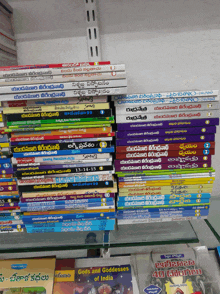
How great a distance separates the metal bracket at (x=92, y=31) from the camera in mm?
878

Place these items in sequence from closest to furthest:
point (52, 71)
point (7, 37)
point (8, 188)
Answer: point (52, 71) → point (8, 188) → point (7, 37)

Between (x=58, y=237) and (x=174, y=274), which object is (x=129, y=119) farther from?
(x=174, y=274)

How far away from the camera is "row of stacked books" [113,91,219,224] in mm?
706

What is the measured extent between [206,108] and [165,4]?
531 mm

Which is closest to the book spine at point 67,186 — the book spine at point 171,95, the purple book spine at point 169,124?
the purple book spine at point 169,124

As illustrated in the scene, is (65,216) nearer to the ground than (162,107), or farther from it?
nearer to the ground

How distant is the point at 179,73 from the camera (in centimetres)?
95

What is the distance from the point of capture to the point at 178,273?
0.84m

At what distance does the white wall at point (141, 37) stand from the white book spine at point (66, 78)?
331 millimetres

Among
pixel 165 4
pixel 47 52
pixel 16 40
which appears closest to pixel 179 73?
pixel 165 4

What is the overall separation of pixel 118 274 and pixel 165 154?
53cm

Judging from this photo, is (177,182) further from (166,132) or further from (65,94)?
(65,94)

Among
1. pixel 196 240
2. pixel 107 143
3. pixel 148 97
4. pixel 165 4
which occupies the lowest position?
pixel 196 240

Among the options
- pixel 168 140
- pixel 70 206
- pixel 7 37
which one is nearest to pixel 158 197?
pixel 168 140
